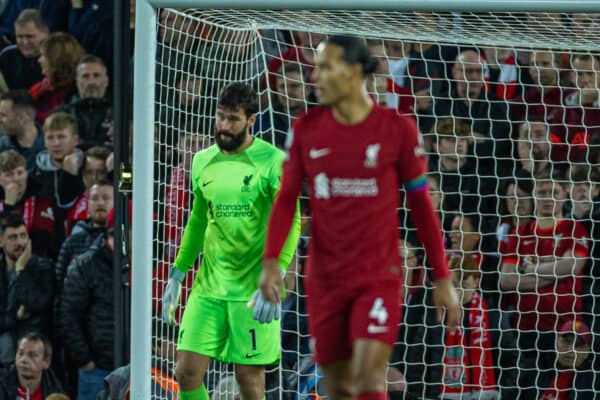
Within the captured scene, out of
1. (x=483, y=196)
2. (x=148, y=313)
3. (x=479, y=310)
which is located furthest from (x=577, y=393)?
(x=148, y=313)

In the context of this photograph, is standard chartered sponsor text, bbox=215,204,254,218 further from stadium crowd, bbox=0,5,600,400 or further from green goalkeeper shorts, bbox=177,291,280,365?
stadium crowd, bbox=0,5,600,400

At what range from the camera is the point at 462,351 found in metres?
8.12

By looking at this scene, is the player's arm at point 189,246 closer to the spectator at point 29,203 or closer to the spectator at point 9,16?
the spectator at point 29,203

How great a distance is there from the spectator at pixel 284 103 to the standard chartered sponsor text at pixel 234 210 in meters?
1.81

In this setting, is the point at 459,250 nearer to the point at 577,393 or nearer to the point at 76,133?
the point at 577,393

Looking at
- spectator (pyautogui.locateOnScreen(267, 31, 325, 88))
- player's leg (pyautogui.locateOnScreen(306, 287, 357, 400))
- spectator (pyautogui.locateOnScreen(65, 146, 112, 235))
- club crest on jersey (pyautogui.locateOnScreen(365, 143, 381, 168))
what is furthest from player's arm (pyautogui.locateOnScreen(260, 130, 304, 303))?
spectator (pyautogui.locateOnScreen(65, 146, 112, 235))

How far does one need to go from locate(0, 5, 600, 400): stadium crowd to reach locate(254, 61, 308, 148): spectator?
0.05 ft

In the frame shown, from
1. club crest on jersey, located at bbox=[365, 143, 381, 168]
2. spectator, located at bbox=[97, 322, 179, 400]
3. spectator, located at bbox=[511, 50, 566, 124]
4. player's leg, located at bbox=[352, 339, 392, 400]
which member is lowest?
spectator, located at bbox=[97, 322, 179, 400]

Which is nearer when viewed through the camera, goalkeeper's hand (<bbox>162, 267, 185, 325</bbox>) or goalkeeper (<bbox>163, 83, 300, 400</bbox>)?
goalkeeper (<bbox>163, 83, 300, 400</bbox>)

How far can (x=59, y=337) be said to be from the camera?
8.96 m

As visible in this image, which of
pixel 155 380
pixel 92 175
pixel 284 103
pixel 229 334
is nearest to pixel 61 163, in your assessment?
pixel 92 175

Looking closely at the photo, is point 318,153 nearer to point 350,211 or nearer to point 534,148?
point 350,211

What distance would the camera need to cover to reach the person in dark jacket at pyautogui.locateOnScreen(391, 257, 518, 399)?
8094 millimetres

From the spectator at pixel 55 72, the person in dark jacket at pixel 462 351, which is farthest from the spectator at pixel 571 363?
the spectator at pixel 55 72
